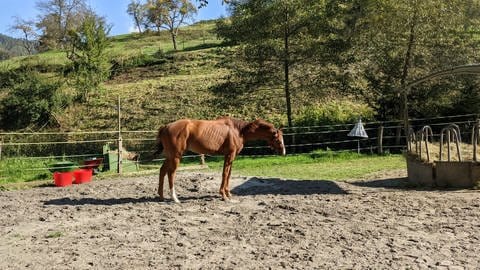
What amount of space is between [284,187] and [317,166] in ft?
15.3

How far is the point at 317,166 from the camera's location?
516 inches

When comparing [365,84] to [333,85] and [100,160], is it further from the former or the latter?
[100,160]

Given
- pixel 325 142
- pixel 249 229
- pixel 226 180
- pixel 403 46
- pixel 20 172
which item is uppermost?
pixel 403 46

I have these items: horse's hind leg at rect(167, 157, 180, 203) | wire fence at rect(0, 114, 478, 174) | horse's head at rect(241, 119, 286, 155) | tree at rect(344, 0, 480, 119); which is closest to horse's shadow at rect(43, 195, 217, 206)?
horse's hind leg at rect(167, 157, 180, 203)

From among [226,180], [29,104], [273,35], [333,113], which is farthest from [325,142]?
[29,104]

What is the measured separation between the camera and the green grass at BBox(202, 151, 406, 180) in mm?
11039

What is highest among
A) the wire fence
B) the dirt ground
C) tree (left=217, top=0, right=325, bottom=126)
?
tree (left=217, top=0, right=325, bottom=126)

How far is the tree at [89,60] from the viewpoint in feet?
88.7

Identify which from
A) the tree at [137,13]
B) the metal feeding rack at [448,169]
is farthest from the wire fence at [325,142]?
the tree at [137,13]

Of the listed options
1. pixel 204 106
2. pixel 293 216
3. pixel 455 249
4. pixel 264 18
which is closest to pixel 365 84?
pixel 264 18

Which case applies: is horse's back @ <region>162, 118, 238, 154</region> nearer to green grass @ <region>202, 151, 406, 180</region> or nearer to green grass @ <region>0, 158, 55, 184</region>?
green grass @ <region>202, 151, 406, 180</region>

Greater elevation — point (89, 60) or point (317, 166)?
point (89, 60)

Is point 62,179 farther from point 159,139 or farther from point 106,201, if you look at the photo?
point 159,139

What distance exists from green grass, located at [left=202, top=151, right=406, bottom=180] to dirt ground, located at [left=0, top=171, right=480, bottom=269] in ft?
7.34
